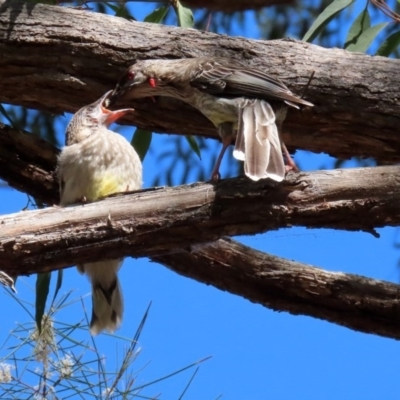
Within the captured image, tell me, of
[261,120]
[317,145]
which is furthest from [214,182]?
[317,145]

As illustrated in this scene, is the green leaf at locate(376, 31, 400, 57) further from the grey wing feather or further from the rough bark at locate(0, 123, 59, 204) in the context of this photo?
the rough bark at locate(0, 123, 59, 204)

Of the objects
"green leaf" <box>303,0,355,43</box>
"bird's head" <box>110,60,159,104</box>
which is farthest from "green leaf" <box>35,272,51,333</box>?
"green leaf" <box>303,0,355,43</box>

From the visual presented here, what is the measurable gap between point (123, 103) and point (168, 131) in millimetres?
200

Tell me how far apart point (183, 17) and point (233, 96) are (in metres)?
0.84

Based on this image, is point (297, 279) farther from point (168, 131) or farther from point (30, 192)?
point (30, 192)

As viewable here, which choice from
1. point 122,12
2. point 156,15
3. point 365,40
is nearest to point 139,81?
point 156,15

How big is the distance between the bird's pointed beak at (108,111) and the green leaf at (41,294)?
0.62 m

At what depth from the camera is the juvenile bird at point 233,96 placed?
9.20 ft

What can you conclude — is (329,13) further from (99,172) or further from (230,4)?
(99,172)

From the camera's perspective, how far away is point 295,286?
3.16 metres

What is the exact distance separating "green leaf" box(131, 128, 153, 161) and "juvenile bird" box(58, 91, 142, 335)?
0.75 ft

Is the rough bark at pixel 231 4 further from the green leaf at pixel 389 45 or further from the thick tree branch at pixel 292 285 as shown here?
the thick tree branch at pixel 292 285

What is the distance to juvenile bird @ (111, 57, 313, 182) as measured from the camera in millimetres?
2805

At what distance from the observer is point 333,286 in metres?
3.11
